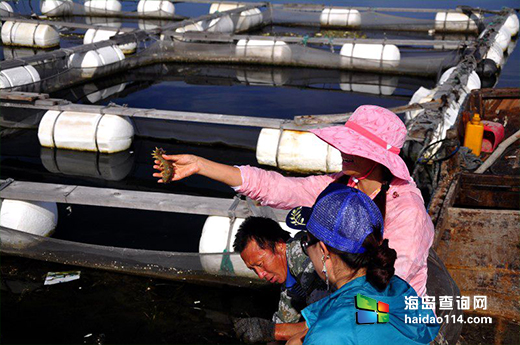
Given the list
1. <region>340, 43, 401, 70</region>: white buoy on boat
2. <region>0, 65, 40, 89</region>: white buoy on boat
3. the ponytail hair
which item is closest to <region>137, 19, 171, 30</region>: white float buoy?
<region>340, 43, 401, 70</region>: white buoy on boat

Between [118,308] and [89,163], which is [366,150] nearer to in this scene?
[118,308]

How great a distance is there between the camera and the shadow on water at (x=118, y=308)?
5.55m

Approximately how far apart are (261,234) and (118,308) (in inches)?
121

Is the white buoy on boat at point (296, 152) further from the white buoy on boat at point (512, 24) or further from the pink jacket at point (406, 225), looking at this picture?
the white buoy on boat at point (512, 24)

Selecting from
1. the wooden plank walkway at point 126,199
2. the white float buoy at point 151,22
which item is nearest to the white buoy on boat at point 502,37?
the white float buoy at point 151,22

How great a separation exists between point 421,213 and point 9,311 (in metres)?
5.21

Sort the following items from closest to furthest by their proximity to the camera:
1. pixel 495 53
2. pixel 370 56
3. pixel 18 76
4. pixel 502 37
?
pixel 18 76 → pixel 495 53 → pixel 370 56 → pixel 502 37

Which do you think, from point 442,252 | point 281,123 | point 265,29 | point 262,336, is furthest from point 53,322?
point 265,29

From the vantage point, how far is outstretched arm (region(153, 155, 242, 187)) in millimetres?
3354

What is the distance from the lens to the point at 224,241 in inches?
242

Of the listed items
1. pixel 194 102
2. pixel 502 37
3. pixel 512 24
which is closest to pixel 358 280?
pixel 194 102

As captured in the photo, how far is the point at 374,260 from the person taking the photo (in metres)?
2.35

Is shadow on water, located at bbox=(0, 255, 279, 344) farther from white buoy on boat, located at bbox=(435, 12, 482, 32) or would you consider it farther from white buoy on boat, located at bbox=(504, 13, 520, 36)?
white buoy on boat, located at bbox=(435, 12, 482, 32)

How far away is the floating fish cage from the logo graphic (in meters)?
3.55
